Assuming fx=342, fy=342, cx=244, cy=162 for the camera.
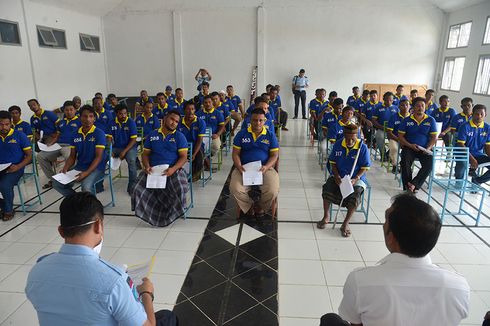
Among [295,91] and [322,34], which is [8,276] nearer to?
[295,91]

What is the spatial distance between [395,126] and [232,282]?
379cm

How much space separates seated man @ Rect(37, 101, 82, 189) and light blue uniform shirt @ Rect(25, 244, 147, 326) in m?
4.14

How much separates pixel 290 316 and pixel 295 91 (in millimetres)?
9267

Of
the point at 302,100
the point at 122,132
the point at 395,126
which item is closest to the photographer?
the point at 122,132

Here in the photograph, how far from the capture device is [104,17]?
11.2 meters

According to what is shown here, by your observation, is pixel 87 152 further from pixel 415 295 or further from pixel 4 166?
pixel 415 295

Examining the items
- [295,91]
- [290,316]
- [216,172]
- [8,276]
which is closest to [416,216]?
[290,316]

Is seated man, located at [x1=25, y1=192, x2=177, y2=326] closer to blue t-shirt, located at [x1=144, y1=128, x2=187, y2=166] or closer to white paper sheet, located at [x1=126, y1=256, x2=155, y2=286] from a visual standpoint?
white paper sheet, located at [x1=126, y1=256, x2=155, y2=286]

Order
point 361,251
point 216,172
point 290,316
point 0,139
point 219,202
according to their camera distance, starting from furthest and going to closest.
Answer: point 216,172, point 219,202, point 0,139, point 361,251, point 290,316

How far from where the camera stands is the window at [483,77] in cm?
828

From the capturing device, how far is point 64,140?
200 inches

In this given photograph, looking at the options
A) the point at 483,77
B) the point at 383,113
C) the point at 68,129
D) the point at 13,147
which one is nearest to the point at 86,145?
the point at 13,147

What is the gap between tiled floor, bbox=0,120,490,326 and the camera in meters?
2.44

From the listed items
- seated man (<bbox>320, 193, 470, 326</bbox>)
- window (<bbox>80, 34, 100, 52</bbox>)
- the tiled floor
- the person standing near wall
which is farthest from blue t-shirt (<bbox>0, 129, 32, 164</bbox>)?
the person standing near wall
